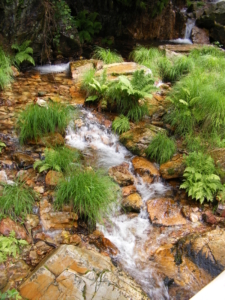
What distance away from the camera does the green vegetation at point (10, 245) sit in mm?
2814

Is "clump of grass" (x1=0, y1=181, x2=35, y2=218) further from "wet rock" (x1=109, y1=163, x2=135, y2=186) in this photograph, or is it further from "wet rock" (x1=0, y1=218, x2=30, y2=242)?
"wet rock" (x1=109, y1=163, x2=135, y2=186)

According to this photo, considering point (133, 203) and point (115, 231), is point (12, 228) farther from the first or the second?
point (133, 203)

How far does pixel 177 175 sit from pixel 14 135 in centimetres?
295

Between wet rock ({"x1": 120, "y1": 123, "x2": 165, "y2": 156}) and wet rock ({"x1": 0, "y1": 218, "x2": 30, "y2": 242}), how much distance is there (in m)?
2.59

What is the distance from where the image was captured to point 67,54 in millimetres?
8297

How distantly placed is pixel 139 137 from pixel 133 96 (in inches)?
40.3

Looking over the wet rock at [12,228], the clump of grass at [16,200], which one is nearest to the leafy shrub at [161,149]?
the clump of grass at [16,200]

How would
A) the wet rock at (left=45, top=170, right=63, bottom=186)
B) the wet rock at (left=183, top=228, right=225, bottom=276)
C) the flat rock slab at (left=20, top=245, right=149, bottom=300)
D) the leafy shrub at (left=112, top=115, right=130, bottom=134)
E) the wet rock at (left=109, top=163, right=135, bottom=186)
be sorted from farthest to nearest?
the leafy shrub at (left=112, top=115, right=130, bottom=134) < the wet rock at (left=109, top=163, right=135, bottom=186) < the wet rock at (left=45, top=170, right=63, bottom=186) < the wet rock at (left=183, top=228, right=225, bottom=276) < the flat rock slab at (left=20, top=245, right=149, bottom=300)

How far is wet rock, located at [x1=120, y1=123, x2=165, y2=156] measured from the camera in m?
5.04

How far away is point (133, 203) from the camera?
4062 millimetres

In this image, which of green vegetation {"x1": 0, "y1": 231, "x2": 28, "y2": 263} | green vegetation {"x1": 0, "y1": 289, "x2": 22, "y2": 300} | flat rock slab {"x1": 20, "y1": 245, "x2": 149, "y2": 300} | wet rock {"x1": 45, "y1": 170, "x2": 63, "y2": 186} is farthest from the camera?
wet rock {"x1": 45, "y1": 170, "x2": 63, "y2": 186}

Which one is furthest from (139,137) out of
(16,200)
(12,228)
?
→ (12,228)

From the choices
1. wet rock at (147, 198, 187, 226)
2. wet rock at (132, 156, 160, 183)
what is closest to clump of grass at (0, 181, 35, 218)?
wet rock at (147, 198, 187, 226)

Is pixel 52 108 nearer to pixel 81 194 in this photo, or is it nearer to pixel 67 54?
pixel 81 194
